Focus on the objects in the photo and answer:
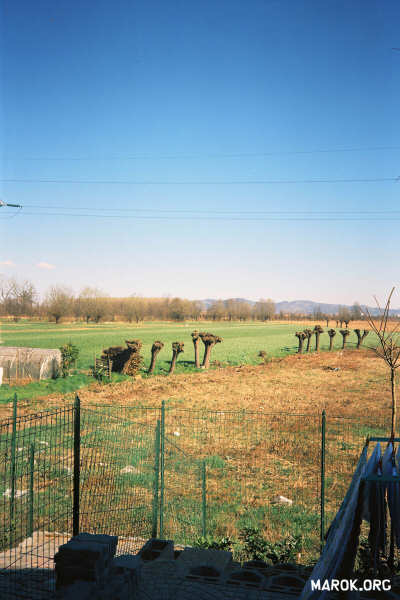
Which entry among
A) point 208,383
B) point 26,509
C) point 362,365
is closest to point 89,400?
point 208,383

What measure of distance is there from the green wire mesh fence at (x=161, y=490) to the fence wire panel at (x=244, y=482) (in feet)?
0.09

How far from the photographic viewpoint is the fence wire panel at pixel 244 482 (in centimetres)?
877

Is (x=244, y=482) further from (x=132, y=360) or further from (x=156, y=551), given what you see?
(x=132, y=360)

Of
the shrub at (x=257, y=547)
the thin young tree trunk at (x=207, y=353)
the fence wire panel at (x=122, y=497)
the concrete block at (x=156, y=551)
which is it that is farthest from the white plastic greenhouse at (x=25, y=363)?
the concrete block at (x=156, y=551)

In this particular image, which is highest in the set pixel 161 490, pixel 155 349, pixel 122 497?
pixel 155 349

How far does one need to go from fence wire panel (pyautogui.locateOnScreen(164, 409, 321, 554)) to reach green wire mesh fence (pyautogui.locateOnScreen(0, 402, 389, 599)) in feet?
0.09

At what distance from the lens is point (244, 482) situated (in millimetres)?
10891

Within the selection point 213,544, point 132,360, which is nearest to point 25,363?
point 132,360

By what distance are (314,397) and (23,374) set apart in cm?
1579

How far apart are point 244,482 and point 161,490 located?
10.9 feet

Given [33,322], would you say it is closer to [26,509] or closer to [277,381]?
[277,381]

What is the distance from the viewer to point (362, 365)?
1479 inches

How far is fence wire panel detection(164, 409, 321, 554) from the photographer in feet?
28.8

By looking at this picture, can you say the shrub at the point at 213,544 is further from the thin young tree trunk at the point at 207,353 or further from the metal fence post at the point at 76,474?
the thin young tree trunk at the point at 207,353
